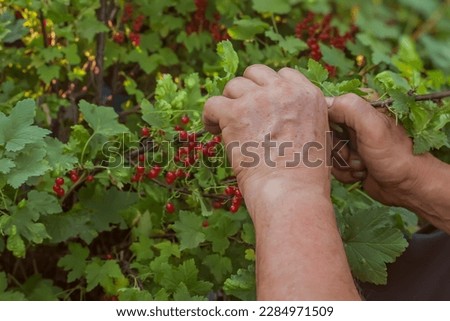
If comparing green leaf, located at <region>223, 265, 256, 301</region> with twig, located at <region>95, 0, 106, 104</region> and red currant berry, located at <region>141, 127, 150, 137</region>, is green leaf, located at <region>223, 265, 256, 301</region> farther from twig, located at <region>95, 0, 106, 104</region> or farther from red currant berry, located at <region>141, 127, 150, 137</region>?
twig, located at <region>95, 0, 106, 104</region>

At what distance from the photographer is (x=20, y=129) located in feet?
4.32

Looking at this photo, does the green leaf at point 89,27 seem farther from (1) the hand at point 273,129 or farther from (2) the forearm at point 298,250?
(2) the forearm at point 298,250

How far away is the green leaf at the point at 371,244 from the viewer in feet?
4.27

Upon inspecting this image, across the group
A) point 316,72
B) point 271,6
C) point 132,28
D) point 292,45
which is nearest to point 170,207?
point 316,72

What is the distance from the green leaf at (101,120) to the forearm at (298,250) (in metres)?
0.54

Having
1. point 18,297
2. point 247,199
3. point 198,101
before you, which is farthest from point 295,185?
point 18,297

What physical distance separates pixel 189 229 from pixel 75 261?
0.38 metres

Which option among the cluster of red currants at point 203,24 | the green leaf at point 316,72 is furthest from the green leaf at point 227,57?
the cluster of red currants at point 203,24

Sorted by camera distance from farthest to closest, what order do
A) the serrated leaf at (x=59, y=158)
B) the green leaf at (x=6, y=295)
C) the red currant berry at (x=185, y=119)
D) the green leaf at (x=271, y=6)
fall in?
the green leaf at (x=271, y=6)
the green leaf at (x=6, y=295)
the red currant berry at (x=185, y=119)
the serrated leaf at (x=59, y=158)

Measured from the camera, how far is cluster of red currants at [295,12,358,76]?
6.82ft

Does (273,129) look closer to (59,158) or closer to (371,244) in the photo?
(371,244)

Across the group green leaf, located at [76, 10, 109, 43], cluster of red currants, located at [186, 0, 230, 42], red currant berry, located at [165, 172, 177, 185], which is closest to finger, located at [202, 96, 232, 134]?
red currant berry, located at [165, 172, 177, 185]

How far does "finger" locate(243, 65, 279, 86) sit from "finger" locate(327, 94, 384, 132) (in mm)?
129
